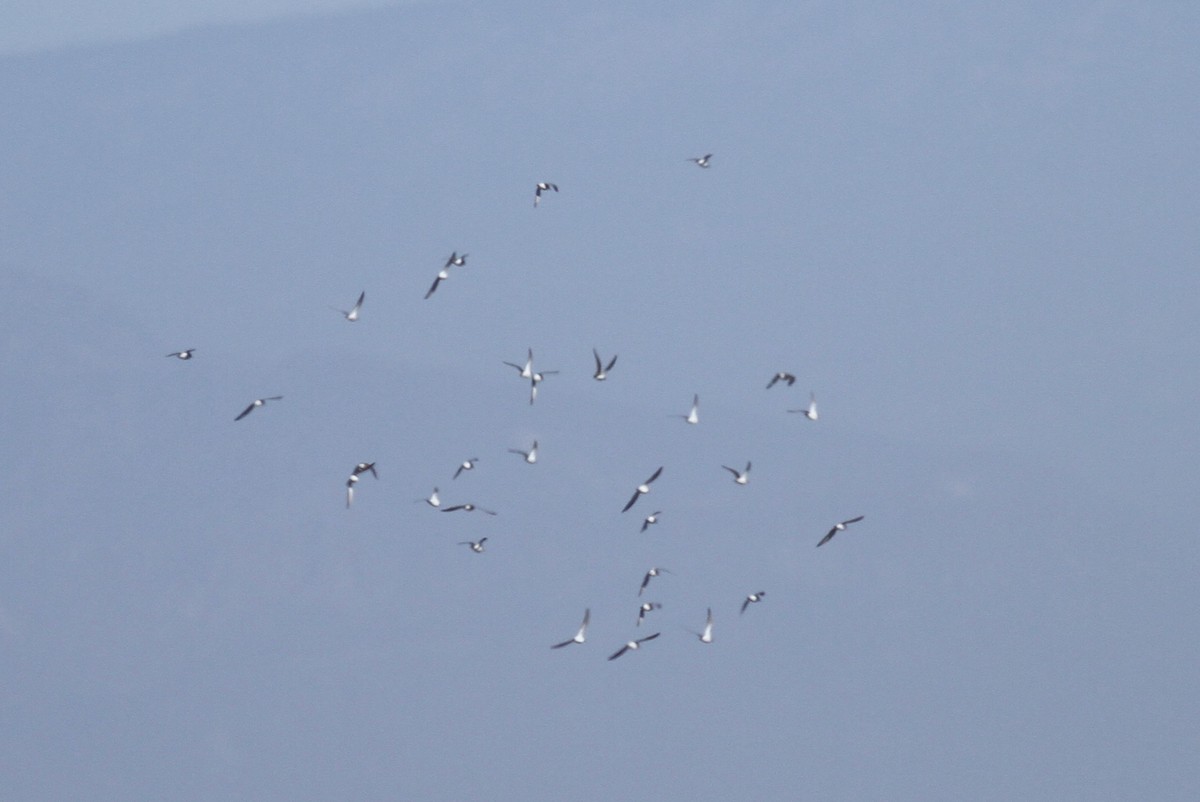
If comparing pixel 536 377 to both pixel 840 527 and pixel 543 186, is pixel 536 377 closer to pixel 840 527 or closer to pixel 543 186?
pixel 543 186

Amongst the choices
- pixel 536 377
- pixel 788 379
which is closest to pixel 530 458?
pixel 536 377

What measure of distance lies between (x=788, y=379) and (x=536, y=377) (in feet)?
20.9

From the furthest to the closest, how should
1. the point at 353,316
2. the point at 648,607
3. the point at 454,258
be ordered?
the point at 353,316 → the point at 648,607 → the point at 454,258

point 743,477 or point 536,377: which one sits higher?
point 536,377

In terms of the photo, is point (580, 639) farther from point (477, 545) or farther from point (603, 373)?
point (603, 373)

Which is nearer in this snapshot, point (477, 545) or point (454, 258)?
point (454, 258)

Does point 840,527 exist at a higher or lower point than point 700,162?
lower

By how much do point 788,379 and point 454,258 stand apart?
368 inches

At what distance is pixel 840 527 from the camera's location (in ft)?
205

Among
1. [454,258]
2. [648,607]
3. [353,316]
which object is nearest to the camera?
[454,258]

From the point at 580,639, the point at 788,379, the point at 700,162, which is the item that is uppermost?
the point at 700,162

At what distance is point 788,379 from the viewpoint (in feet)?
189

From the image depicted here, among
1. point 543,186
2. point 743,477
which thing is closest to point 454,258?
point 543,186

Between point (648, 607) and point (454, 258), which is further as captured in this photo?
point (648, 607)
